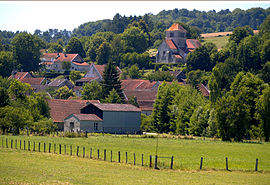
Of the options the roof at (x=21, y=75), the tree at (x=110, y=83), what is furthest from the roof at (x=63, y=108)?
the roof at (x=21, y=75)

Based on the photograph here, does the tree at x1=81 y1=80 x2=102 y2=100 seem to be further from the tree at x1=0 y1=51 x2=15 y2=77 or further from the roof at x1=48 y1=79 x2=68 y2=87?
the tree at x1=0 y1=51 x2=15 y2=77

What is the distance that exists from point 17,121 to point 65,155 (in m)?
31.6

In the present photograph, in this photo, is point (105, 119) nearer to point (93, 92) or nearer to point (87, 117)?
point (87, 117)

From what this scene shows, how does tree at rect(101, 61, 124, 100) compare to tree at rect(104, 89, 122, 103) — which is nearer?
tree at rect(104, 89, 122, 103)

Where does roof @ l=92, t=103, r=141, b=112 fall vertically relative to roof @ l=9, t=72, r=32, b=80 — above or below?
below

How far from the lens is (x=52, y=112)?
104625mm

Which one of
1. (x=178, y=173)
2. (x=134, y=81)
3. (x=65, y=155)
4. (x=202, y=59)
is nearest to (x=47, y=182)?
(x=178, y=173)

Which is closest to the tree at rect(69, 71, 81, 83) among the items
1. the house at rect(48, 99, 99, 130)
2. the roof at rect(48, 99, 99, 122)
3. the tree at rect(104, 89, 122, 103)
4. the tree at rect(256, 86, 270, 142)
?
the tree at rect(104, 89, 122, 103)

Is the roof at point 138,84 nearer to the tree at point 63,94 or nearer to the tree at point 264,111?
the tree at point 63,94

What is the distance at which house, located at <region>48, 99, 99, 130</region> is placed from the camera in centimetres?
10246

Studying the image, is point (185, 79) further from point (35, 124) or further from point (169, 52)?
point (35, 124)

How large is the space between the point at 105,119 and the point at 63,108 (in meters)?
10.6

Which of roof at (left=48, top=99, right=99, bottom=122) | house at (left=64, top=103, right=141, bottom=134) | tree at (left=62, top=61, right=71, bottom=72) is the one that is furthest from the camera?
tree at (left=62, top=61, right=71, bottom=72)

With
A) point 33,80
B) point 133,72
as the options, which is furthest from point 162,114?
point 33,80
